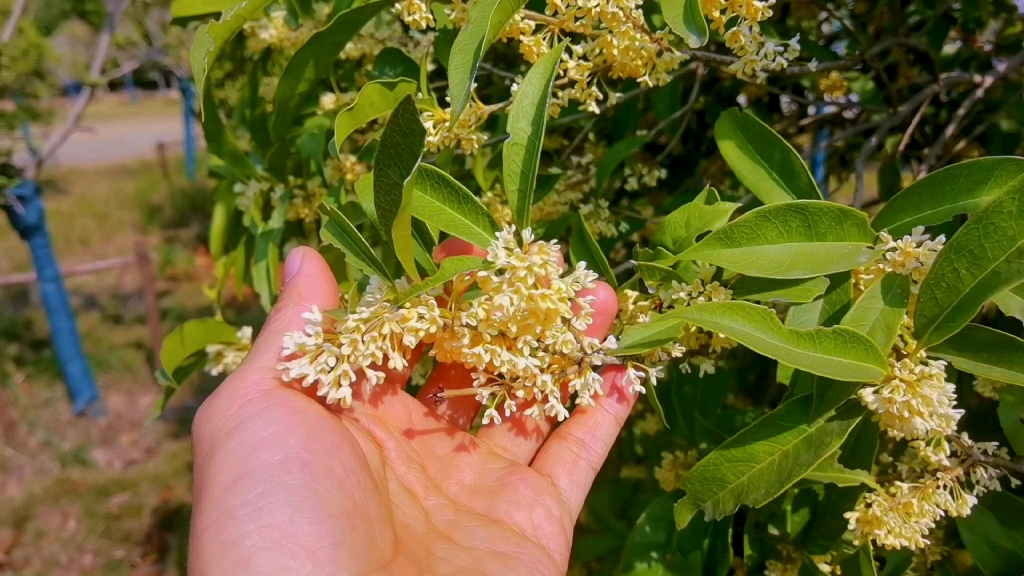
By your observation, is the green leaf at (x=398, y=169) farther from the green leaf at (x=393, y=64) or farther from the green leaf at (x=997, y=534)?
the green leaf at (x=997, y=534)

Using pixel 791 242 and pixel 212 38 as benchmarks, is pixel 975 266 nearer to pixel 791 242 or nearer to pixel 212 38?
pixel 791 242

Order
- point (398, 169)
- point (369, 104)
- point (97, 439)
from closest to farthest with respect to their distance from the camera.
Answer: point (398, 169), point (369, 104), point (97, 439)

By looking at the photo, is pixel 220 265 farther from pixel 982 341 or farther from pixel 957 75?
pixel 957 75

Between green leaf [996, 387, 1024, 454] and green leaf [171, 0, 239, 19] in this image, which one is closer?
green leaf [996, 387, 1024, 454]

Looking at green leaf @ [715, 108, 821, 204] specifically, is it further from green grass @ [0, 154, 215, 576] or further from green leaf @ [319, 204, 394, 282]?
green grass @ [0, 154, 215, 576]

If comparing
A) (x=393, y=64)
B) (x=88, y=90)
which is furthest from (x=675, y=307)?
(x=88, y=90)

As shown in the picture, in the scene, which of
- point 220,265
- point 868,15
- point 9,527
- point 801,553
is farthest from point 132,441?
point 868,15

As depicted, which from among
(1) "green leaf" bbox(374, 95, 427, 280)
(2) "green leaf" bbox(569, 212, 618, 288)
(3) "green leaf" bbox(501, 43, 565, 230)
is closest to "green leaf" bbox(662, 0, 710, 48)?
(3) "green leaf" bbox(501, 43, 565, 230)
